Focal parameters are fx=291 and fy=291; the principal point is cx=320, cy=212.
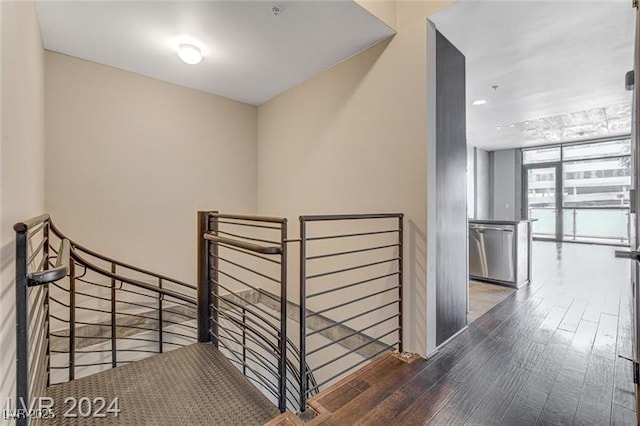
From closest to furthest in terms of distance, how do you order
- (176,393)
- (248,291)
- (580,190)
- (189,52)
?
(176,393) < (189,52) < (248,291) < (580,190)

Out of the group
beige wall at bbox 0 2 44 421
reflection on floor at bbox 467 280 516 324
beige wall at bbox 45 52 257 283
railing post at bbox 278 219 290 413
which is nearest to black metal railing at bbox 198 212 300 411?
railing post at bbox 278 219 290 413

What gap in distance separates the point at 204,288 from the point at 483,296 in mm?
3083

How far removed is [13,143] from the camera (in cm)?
144

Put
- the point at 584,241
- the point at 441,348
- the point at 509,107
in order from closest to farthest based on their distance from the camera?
the point at 441,348 < the point at 509,107 < the point at 584,241

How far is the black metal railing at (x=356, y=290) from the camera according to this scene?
213 centimetres

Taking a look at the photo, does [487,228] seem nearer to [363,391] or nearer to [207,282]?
[363,391]

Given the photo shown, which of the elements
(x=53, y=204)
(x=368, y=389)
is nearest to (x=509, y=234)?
(x=368, y=389)

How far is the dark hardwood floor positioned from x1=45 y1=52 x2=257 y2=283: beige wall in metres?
2.60

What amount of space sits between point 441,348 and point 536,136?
6123 mm

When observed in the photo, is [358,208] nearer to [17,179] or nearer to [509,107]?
[17,179]

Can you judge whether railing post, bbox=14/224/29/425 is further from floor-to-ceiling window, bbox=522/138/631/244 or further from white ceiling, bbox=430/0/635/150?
floor-to-ceiling window, bbox=522/138/631/244

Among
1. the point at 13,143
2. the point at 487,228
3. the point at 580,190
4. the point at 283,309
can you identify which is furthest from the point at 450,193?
the point at 580,190

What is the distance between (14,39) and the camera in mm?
1458

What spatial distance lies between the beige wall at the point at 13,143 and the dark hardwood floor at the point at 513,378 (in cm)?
145
